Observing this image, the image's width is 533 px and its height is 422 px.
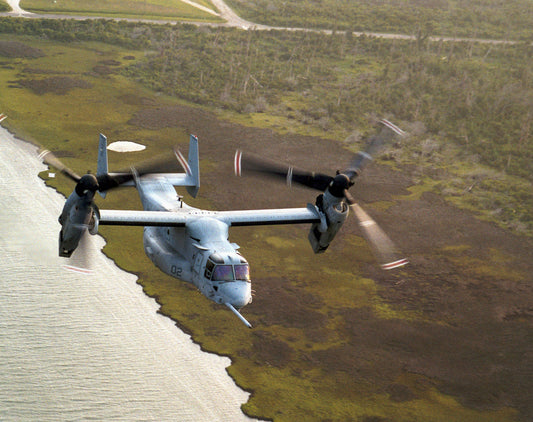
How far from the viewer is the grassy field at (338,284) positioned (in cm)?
4800

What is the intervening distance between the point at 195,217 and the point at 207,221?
1017mm

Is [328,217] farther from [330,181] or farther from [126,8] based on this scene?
[126,8]

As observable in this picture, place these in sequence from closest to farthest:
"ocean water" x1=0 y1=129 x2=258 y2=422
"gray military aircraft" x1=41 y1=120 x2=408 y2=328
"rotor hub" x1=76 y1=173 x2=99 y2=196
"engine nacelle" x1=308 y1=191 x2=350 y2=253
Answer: "rotor hub" x1=76 y1=173 x2=99 y2=196, "gray military aircraft" x1=41 y1=120 x2=408 y2=328, "engine nacelle" x1=308 y1=191 x2=350 y2=253, "ocean water" x1=0 y1=129 x2=258 y2=422

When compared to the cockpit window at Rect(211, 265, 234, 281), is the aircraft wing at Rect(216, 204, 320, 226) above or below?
above

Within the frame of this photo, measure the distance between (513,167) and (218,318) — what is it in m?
55.0

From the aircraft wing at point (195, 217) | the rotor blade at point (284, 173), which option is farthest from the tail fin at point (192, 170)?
the rotor blade at point (284, 173)

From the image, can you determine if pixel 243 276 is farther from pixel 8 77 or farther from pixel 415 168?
pixel 8 77

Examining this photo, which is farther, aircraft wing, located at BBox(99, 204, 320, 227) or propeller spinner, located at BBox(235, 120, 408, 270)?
propeller spinner, located at BBox(235, 120, 408, 270)

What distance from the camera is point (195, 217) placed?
143 ft

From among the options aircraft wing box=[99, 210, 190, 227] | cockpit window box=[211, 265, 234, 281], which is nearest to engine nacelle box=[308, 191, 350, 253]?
cockpit window box=[211, 265, 234, 281]

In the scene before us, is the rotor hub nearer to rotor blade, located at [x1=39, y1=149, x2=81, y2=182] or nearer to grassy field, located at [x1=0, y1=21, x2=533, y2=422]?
rotor blade, located at [x1=39, y1=149, x2=81, y2=182]

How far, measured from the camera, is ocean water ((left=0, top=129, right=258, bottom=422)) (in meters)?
44.8


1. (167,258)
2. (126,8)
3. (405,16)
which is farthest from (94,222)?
(405,16)

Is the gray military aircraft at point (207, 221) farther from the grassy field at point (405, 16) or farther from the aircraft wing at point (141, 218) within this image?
the grassy field at point (405, 16)
